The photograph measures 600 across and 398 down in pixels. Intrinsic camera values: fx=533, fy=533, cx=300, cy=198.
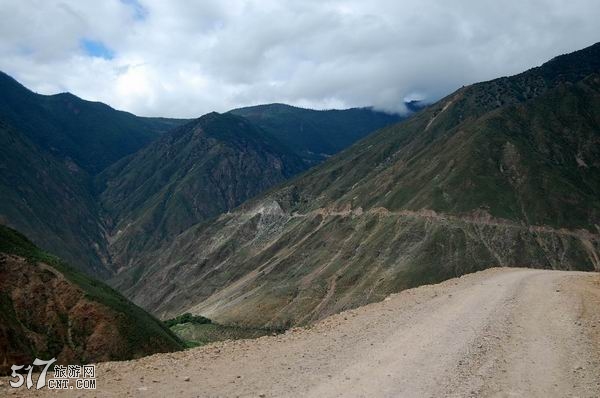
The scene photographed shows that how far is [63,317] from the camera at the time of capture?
32.3m

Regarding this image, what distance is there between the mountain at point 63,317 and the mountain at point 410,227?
64760 millimetres

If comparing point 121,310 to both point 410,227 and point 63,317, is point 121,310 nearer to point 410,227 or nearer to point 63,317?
point 63,317

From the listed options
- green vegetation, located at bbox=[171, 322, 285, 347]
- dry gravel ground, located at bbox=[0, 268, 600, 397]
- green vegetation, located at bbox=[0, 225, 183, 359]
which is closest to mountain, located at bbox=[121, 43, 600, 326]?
green vegetation, located at bbox=[171, 322, 285, 347]

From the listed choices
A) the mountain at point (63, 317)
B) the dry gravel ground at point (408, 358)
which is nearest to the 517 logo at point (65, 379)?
the dry gravel ground at point (408, 358)

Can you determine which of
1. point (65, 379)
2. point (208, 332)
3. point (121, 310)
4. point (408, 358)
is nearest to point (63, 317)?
point (121, 310)

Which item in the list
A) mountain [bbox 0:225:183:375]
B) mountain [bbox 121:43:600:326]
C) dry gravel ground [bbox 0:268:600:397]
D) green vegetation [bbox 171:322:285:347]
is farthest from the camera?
mountain [bbox 121:43:600:326]

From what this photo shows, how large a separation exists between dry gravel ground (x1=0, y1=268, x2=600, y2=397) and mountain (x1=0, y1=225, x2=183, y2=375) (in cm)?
1740

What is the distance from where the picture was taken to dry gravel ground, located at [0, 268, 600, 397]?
12508mm

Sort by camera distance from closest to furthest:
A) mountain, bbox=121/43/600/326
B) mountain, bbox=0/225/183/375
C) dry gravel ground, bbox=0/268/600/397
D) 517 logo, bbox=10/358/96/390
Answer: dry gravel ground, bbox=0/268/600/397 < 517 logo, bbox=10/358/96/390 < mountain, bbox=0/225/183/375 < mountain, bbox=121/43/600/326

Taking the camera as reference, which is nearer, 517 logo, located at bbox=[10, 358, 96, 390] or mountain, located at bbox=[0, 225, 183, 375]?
517 logo, located at bbox=[10, 358, 96, 390]

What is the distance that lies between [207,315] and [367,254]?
35.0m

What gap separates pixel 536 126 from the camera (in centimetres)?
13912

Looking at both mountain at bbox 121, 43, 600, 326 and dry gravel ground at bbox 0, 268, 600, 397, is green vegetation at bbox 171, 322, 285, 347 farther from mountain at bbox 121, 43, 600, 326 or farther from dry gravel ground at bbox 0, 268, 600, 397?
dry gravel ground at bbox 0, 268, 600, 397

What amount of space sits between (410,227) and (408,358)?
327 ft
